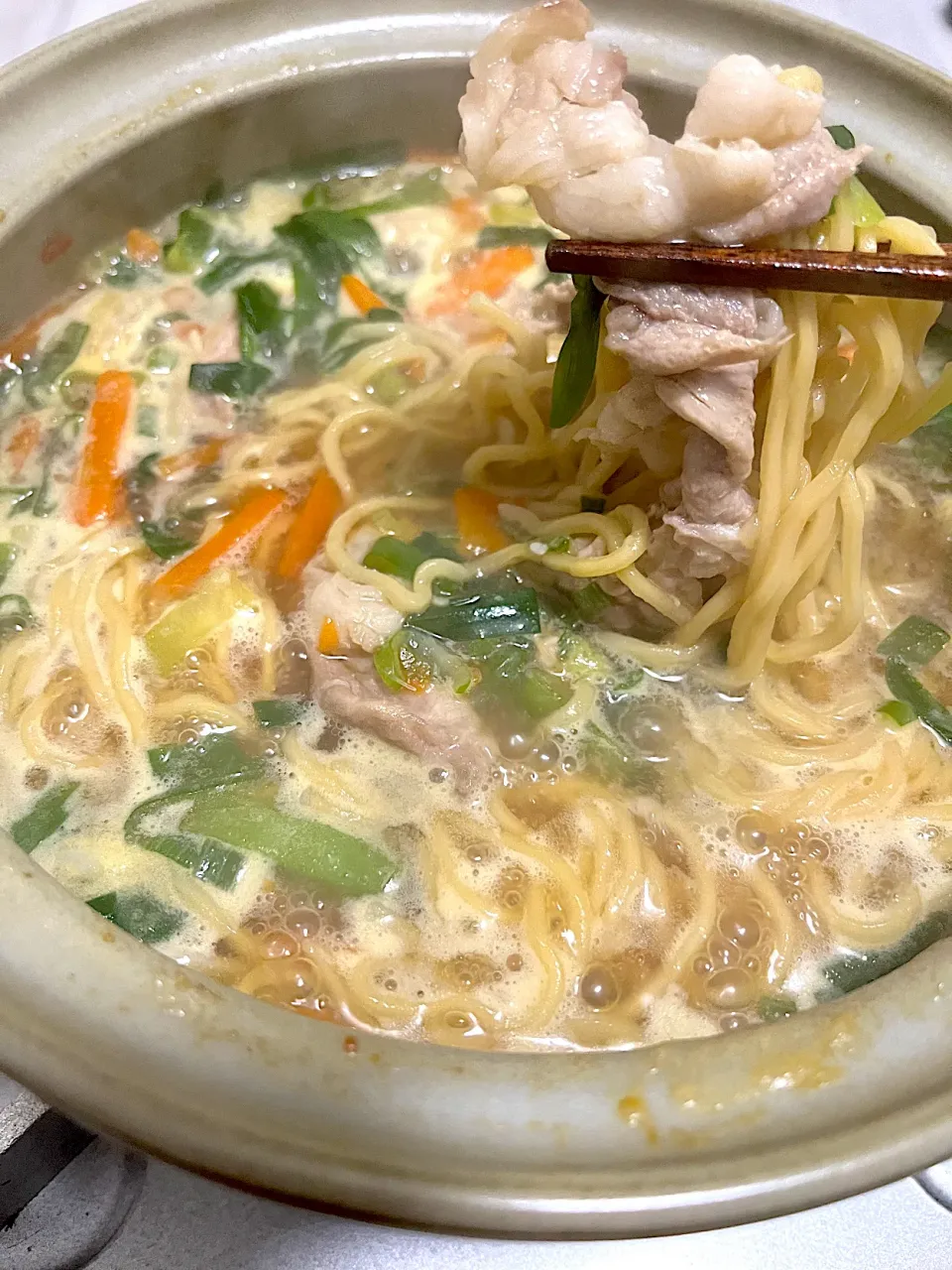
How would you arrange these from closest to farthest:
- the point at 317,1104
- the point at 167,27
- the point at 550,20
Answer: the point at 317,1104 → the point at 550,20 → the point at 167,27

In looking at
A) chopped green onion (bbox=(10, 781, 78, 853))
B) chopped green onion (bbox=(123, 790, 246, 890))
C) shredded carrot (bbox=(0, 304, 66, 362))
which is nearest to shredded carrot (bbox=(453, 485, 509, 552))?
chopped green onion (bbox=(123, 790, 246, 890))

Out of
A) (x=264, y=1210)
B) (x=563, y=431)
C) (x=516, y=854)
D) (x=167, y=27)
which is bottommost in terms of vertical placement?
(x=264, y=1210)

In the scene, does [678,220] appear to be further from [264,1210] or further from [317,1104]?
[264,1210]

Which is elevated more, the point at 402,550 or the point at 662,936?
the point at 402,550

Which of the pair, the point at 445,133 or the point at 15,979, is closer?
the point at 15,979

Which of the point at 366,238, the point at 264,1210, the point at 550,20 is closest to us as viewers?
the point at 264,1210

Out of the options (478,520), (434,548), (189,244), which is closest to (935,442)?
(478,520)

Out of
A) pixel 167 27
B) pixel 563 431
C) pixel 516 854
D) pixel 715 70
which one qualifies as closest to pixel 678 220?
pixel 715 70
